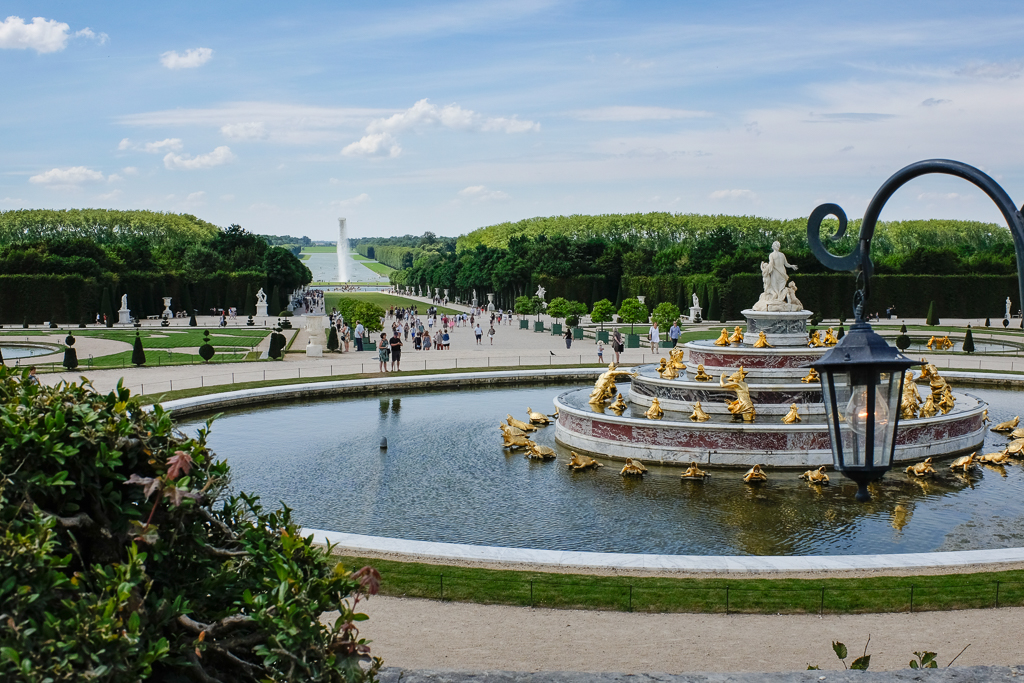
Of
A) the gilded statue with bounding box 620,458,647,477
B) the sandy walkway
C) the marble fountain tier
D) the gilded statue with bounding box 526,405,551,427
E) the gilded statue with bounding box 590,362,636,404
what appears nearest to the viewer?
the sandy walkway

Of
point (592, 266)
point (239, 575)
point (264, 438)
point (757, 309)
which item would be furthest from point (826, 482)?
point (592, 266)

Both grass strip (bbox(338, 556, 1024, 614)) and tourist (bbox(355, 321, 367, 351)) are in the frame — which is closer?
grass strip (bbox(338, 556, 1024, 614))

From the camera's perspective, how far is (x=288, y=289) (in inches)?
4245

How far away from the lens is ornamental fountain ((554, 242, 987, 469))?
20172mm

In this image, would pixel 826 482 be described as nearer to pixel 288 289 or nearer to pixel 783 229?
pixel 288 289

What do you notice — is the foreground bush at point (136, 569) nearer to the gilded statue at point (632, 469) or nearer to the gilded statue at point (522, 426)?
the gilded statue at point (632, 469)

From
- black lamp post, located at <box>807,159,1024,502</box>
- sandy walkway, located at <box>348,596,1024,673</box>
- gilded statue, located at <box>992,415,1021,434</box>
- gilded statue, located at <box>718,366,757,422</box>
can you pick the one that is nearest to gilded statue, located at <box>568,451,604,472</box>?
gilded statue, located at <box>718,366,757,422</box>

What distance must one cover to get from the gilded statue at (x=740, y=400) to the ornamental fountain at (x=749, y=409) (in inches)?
1.0

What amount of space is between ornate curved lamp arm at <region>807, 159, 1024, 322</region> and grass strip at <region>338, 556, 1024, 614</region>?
5.88 metres

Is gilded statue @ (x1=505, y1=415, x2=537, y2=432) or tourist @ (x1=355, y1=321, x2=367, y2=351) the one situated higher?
tourist @ (x1=355, y1=321, x2=367, y2=351)

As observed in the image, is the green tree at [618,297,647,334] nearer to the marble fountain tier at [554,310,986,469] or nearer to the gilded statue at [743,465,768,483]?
the marble fountain tier at [554,310,986,469]

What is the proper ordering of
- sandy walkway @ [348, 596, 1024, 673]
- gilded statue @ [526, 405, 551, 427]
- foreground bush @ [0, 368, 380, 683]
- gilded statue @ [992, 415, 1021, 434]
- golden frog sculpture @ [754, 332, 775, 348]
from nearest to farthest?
foreground bush @ [0, 368, 380, 683] → sandy walkway @ [348, 596, 1024, 673] → gilded statue @ [992, 415, 1021, 434] → gilded statue @ [526, 405, 551, 427] → golden frog sculpture @ [754, 332, 775, 348]

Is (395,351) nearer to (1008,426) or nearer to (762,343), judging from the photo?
(762,343)

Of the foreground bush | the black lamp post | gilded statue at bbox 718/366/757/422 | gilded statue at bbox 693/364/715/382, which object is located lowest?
gilded statue at bbox 718/366/757/422
